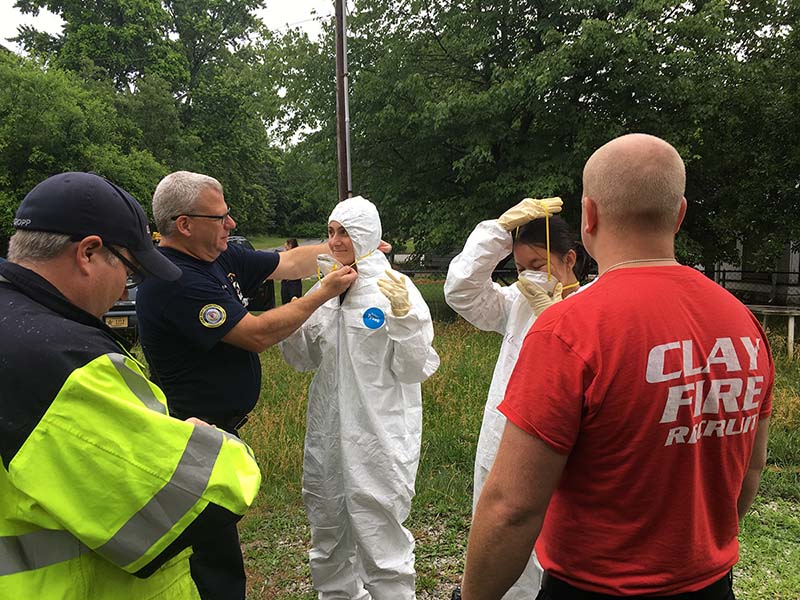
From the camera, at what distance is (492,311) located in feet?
9.16

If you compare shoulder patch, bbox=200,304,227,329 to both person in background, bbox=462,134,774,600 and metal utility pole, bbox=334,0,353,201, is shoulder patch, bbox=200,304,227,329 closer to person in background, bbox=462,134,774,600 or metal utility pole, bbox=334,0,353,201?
person in background, bbox=462,134,774,600

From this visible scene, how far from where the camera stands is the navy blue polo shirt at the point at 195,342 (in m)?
2.26

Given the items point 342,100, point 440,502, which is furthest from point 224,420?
point 342,100

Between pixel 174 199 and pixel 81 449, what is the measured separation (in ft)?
4.97

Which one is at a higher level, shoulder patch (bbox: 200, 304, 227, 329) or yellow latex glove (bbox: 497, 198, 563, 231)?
yellow latex glove (bbox: 497, 198, 563, 231)

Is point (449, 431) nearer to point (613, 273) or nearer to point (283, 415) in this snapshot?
point (283, 415)

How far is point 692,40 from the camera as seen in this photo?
420 inches

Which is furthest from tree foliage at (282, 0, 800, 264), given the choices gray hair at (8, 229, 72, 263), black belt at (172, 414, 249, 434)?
gray hair at (8, 229, 72, 263)

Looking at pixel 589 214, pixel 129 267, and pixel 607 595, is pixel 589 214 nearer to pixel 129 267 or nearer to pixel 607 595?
pixel 607 595

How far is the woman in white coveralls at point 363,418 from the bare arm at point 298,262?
225 millimetres

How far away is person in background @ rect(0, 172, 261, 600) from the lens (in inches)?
41.7

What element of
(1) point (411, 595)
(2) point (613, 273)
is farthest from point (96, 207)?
(1) point (411, 595)

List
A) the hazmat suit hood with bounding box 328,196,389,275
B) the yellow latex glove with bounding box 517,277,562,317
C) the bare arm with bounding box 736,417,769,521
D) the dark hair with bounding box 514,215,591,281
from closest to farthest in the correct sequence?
the bare arm with bounding box 736,417,769,521
the yellow latex glove with bounding box 517,277,562,317
the dark hair with bounding box 514,215,591,281
the hazmat suit hood with bounding box 328,196,389,275

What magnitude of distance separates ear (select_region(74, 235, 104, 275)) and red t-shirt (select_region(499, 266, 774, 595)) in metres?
1.00
